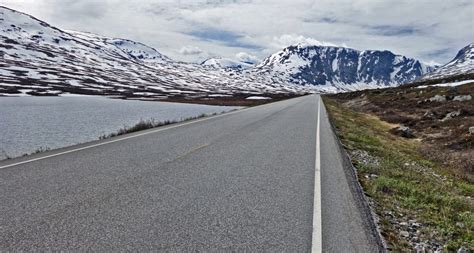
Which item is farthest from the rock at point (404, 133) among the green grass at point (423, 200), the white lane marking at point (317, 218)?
the white lane marking at point (317, 218)

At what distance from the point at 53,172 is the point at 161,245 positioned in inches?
216

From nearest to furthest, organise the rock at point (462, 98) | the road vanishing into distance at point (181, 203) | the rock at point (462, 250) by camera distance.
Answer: the road vanishing into distance at point (181, 203) → the rock at point (462, 250) → the rock at point (462, 98)

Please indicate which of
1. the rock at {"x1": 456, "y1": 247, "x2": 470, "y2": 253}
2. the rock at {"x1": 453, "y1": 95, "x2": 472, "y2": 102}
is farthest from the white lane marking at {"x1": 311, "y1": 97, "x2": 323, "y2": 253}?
the rock at {"x1": 453, "y1": 95, "x2": 472, "y2": 102}

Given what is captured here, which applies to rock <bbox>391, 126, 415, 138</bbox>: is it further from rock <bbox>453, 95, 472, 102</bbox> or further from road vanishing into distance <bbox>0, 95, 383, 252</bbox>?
rock <bbox>453, 95, 472, 102</bbox>

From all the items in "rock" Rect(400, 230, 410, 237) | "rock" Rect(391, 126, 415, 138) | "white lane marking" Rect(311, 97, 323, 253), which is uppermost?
"white lane marking" Rect(311, 97, 323, 253)

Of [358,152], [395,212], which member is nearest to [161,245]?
[395,212]

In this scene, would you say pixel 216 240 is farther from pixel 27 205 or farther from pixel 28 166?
pixel 28 166

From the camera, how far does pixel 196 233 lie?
5.57m

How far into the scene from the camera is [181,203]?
→ 6.94 meters

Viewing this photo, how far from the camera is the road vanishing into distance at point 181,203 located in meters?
5.30

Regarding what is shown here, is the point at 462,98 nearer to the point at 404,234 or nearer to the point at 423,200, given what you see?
the point at 423,200

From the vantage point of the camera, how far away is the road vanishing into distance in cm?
530

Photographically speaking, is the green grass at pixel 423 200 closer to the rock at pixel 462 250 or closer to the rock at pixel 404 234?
the rock at pixel 404 234

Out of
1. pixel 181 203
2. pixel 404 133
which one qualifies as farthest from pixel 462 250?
pixel 404 133
